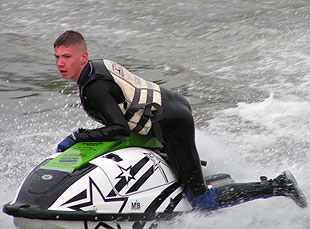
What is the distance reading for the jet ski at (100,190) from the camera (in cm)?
406

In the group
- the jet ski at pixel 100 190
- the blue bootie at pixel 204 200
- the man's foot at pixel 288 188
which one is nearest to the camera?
the jet ski at pixel 100 190

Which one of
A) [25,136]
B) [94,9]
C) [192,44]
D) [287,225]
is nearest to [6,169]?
[25,136]

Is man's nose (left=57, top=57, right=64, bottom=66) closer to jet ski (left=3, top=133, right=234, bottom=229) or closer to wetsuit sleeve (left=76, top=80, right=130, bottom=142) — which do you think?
wetsuit sleeve (left=76, top=80, right=130, bottom=142)

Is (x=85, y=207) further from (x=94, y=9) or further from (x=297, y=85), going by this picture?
(x=94, y=9)

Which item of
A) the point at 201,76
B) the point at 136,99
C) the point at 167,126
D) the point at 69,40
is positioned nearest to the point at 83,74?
the point at 69,40

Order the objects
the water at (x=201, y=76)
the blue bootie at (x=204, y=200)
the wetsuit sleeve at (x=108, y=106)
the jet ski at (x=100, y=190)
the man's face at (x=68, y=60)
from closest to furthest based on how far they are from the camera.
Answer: the jet ski at (x=100, y=190), the wetsuit sleeve at (x=108, y=106), the man's face at (x=68, y=60), the blue bootie at (x=204, y=200), the water at (x=201, y=76)

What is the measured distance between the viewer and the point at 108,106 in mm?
4195

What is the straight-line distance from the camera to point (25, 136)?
7793 mm

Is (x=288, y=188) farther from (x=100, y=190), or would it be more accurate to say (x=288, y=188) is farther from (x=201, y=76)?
(x=201, y=76)

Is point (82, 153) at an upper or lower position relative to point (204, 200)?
upper

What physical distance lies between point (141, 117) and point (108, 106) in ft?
1.24

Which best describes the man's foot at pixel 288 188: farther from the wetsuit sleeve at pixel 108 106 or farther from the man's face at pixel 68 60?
the man's face at pixel 68 60

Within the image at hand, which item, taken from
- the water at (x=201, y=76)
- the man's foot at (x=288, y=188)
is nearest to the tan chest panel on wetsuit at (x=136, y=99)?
the water at (x=201, y=76)

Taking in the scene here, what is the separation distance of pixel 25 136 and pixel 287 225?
4.06 meters
